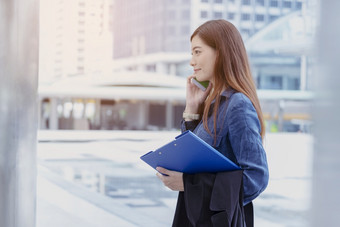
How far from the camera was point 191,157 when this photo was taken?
1284mm

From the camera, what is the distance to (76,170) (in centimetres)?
916

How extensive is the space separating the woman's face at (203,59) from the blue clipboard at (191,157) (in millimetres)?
282

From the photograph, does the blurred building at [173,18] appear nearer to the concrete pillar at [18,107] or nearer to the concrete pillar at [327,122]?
the concrete pillar at [18,107]

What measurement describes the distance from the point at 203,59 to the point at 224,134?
0.24m

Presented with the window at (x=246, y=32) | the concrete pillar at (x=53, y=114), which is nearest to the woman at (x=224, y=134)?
the concrete pillar at (x=53, y=114)

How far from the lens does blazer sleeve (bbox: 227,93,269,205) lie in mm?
1320

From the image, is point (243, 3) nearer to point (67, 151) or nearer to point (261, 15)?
point (261, 15)

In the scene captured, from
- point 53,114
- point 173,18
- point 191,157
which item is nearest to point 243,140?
point 191,157

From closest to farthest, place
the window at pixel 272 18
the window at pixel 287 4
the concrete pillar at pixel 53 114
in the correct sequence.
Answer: the concrete pillar at pixel 53 114 → the window at pixel 272 18 → the window at pixel 287 4

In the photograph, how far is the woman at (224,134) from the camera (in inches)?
51.0

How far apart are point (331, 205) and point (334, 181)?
0.15 ft

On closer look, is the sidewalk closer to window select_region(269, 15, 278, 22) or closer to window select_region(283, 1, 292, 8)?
window select_region(269, 15, 278, 22)

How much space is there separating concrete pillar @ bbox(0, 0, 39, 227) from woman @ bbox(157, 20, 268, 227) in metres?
1.12

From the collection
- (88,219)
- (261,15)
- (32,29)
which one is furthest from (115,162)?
(261,15)
